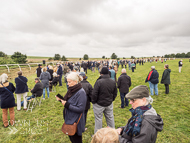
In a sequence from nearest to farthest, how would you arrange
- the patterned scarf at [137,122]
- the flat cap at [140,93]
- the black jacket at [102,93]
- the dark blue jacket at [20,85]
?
the patterned scarf at [137,122] → the flat cap at [140,93] → the black jacket at [102,93] → the dark blue jacket at [20,85]

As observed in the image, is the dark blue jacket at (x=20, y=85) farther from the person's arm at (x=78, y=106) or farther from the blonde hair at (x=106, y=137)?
the blonde hair at (x=106, y=137)

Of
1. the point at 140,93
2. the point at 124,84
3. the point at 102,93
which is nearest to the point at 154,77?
the point at 124,84

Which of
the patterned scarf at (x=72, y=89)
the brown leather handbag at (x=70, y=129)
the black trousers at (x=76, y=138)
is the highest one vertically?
the patterned scarf at (x=72, y=89)

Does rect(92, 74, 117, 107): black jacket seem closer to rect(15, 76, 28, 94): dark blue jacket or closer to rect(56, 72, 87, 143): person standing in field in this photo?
rect(56, 72, 87, 143): person standing in field

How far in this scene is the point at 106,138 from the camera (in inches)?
49.6

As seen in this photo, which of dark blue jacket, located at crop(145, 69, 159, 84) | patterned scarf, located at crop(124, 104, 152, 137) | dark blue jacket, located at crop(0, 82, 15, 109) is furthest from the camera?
dark blue jacket, located at crop(145, 69, 159, 84)

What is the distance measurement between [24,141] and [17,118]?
1.94 metres

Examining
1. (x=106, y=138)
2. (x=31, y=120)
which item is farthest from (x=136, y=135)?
(x=31, y=120)

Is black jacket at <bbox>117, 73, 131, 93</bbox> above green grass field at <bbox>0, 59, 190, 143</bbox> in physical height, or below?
above

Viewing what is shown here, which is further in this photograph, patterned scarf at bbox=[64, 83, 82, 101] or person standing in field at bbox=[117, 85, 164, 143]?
patterned scarf at bbox=[64, 83, 82, 101]

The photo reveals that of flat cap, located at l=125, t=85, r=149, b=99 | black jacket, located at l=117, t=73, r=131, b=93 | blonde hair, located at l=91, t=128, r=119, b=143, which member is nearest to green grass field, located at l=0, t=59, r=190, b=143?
black jacket, located at l=117, t=73, r=131, b=93

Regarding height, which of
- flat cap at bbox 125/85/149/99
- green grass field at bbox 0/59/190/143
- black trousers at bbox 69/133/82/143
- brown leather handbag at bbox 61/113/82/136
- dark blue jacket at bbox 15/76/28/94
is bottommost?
green grass field at bbox 0/59/190/143

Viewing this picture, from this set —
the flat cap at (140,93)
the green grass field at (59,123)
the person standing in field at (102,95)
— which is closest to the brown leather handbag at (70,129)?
the person standing in field at (102,95)

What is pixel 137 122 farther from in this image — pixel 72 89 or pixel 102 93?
pixel 102 93
